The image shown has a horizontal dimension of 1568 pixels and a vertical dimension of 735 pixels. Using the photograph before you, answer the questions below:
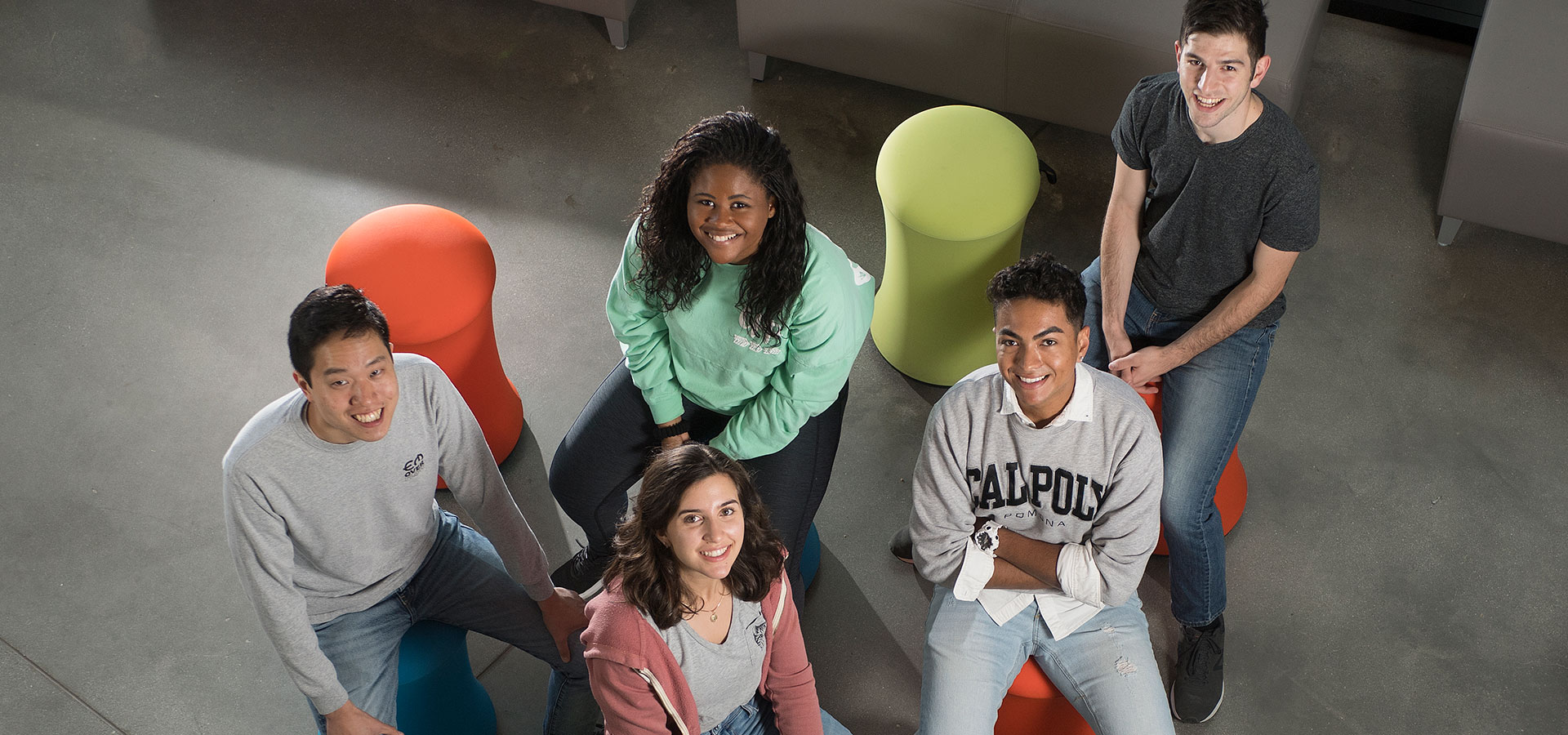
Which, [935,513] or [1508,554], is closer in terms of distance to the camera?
[935,513]

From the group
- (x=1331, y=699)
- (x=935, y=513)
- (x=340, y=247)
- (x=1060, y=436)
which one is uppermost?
(x=340, y=247)

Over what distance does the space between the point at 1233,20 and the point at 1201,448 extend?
952 mm

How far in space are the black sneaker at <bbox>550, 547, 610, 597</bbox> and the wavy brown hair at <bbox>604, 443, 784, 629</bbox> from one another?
747 millimetres

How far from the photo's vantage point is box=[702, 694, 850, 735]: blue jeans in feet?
8.33

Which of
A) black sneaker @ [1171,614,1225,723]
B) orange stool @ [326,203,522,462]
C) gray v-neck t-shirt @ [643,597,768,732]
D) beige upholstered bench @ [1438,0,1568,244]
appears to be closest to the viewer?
gray v-neck t-shirt @ [643,597,768,732]

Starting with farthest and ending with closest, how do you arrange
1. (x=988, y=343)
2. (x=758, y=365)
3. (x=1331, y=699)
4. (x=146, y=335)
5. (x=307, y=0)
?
(x=307, y=0) < (x=146, y=335) < (x=988, y=343) < (x=1331, y=699) < (x=758, y=365)

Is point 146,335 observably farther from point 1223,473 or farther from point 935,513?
point 1223,473

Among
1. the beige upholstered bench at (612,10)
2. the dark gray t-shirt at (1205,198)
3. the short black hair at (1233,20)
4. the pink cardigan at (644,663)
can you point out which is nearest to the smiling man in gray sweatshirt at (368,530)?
the pink cardigan at (644,663)

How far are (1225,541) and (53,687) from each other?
118 inches

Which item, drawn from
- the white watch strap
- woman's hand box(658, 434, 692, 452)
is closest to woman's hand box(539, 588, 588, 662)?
woman's hand box(658, 434, 692, 452)

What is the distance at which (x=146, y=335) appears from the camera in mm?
3850

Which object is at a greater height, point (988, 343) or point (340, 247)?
point (340, 247)

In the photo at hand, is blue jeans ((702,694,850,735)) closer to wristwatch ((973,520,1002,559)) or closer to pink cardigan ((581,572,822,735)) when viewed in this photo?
pink cardigan ((581,572,822,735))

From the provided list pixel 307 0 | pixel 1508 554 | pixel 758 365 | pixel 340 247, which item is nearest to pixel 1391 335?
pixel 1508 554
